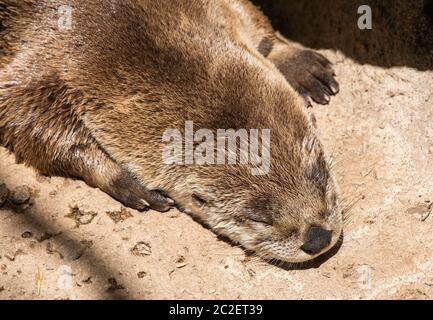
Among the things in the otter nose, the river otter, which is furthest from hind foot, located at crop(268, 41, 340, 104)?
the otter nose

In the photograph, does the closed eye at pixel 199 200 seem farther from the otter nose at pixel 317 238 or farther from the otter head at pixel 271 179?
the otter nose at pixel 317 238

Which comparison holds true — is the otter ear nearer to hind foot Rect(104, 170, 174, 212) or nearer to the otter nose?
the otter nose

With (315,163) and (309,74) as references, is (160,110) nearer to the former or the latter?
(315,163)

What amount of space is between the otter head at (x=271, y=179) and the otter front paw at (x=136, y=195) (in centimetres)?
29

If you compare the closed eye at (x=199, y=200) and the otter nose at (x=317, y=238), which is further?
the closed eye at (x=199, y=200)

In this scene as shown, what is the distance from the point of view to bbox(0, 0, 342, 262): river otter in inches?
135

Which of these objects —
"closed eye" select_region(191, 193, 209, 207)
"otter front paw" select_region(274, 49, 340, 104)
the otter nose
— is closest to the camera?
the otter nose

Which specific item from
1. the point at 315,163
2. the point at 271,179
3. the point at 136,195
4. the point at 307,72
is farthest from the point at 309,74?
the point at 136,195

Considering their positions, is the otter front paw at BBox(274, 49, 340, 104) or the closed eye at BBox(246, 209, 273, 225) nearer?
the closed eye at BBox(246, 209, 273, 225)

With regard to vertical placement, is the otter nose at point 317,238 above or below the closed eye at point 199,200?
above

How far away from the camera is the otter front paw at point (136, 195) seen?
12.6ft

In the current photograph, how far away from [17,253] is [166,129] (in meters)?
0.94

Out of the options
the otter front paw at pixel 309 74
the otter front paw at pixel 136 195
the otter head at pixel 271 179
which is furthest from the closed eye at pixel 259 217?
the otter front paw at pixel 309 74

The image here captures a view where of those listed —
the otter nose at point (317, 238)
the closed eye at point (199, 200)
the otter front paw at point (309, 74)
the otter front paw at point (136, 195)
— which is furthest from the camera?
the otter front paw at point (309, 74)
